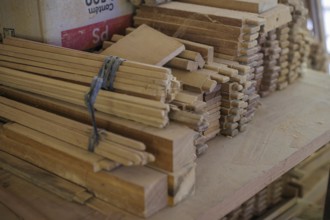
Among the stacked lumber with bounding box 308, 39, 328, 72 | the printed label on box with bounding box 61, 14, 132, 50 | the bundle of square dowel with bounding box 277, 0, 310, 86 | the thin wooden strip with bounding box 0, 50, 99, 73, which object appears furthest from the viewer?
the stacked lumber with bounding box 308, 39, 328, 72

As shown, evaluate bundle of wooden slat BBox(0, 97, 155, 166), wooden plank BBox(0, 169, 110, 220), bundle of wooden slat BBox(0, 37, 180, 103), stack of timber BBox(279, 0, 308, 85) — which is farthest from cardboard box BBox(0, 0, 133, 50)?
stack of timber BBox(279, 0, 308, 85)

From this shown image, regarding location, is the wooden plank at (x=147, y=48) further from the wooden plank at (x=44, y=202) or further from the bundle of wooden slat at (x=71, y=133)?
the wooden plank at (x=44, y=202)

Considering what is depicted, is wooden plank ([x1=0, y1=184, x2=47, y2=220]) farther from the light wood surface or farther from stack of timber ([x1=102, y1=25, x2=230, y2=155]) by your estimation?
stack of timber ([x1=102, y1=25, x2=230, y2=155])

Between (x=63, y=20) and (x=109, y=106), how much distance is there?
2.48ft

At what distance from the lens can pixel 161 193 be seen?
1932mm

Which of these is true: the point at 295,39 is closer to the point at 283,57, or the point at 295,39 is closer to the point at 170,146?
the point at 283,57

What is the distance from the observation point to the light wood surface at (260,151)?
204 centimetres

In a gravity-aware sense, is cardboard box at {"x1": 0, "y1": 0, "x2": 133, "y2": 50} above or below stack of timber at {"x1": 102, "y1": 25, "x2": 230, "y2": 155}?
above

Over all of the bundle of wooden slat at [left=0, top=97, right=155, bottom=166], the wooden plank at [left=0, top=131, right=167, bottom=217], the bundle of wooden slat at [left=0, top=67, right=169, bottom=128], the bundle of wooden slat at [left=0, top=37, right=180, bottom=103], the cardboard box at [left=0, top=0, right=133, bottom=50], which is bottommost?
the wooden plank at [left=0, top=131, right=167, bottom=217]

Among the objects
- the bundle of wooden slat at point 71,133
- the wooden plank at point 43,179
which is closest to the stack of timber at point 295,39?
the bundle of wooden slat at point 71,133

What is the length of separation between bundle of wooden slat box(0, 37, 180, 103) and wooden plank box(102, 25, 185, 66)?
0.25 meters

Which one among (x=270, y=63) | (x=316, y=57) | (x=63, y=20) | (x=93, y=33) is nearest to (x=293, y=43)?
(x=270, y=63)

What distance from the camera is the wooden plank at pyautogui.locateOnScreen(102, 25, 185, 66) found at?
242 centimetres

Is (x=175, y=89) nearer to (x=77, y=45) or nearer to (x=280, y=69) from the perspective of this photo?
(x=77, y=45)
